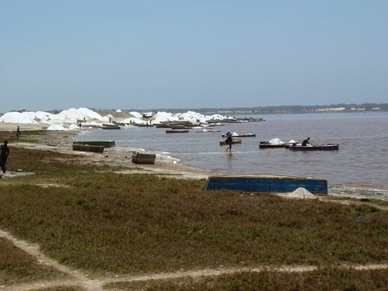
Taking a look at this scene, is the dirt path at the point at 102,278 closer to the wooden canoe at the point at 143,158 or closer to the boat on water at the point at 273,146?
the wooden canoe at the point at 143,158

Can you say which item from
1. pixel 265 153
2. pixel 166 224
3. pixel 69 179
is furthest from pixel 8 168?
pixel 265 153

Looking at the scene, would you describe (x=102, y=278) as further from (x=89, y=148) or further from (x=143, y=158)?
(x=89, y=148)

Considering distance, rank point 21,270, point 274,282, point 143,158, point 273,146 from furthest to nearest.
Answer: point 273,146 → point 143,158 → point 21,270 → point 274,282

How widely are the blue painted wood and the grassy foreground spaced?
4.51ft

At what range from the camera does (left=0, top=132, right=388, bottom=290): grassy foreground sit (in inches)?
372

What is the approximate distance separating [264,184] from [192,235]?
871cm

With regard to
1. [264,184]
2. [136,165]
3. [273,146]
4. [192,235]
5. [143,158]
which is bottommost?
[273,146]

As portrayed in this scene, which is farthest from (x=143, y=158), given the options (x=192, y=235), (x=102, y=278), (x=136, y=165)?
(x=102, y=278)

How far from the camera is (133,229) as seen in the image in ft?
42.7

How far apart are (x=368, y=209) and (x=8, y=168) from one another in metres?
17.4

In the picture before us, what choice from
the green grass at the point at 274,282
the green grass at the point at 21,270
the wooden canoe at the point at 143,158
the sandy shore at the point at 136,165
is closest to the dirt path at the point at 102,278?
the green grass at the point at 21,270

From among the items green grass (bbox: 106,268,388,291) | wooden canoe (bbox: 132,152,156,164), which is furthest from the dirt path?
wooden canoe (bbox: 132,152,156,164)

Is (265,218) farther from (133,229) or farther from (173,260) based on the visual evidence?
(173,260)

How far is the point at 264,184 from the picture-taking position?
20.8 m
